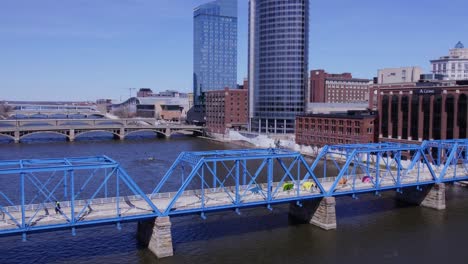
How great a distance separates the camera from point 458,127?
74.5m

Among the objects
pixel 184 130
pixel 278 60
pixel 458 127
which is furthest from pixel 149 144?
pixel 458 127

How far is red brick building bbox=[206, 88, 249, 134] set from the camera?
15150cm

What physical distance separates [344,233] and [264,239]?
8.12 meters

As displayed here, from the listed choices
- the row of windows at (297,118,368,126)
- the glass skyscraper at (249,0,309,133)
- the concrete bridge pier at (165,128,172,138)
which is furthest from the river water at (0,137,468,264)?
the concrete bridge pier at (165,128,172,138)

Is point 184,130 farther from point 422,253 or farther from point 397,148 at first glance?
point 422,253

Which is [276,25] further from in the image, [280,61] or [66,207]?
[66,207]

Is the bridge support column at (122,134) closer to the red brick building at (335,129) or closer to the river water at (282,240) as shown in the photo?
the red brick building at (335,129)

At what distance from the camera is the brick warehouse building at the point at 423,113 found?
74500mm

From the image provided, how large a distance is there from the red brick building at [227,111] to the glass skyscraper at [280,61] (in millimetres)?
11443

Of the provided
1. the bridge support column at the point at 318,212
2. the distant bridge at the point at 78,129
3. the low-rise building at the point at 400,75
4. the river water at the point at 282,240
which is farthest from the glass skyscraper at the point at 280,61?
the bridge support column at the point at 318,212

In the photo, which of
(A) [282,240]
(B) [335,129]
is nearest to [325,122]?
(B) [335,129]

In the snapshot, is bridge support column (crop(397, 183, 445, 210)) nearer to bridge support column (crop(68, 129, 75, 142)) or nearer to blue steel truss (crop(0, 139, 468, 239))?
blue steel truss (crop(0, 139, 468, 239))

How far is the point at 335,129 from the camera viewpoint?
9781 centimetres

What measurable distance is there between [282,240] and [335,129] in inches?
2317
